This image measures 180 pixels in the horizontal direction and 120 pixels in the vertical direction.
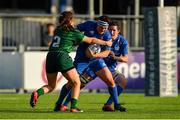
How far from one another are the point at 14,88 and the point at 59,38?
10404mm

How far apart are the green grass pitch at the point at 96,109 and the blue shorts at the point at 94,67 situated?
72 centimetres

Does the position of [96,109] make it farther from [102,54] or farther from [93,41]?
[93,41]

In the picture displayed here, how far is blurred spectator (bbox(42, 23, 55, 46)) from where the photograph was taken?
93.9 ft

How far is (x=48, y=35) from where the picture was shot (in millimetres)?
29000

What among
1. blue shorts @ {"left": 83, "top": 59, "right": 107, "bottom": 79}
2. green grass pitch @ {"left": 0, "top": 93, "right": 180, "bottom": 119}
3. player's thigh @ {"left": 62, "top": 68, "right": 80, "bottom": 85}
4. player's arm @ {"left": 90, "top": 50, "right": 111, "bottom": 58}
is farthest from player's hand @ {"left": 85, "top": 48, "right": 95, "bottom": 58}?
green grass pitch @ {"left": 0, "top": 93, "right": 180, "bottom": 119}

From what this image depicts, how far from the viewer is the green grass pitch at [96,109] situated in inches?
653

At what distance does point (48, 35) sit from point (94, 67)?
35.2ft

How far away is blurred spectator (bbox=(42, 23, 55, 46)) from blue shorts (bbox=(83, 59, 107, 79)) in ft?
33.0

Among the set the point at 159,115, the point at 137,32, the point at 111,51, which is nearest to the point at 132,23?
the point at 137,32

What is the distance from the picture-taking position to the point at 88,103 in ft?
70.6

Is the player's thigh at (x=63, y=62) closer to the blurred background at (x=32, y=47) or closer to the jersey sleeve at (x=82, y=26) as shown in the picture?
the jersey sleeve at (x=82, y=26)

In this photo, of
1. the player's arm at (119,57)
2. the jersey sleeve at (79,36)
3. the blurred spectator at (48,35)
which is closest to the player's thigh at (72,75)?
the jersey sleeve at (79,36)

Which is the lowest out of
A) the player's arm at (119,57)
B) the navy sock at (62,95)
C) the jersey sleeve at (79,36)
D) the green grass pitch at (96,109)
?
the green grass pitch at (96,109)

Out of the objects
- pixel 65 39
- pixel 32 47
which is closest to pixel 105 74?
pixel 65 39
